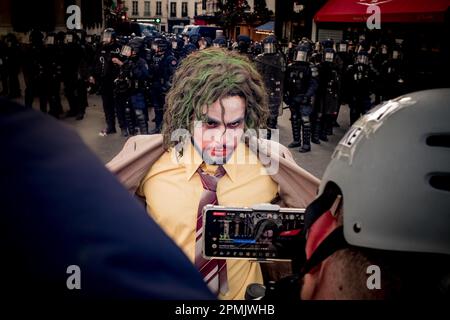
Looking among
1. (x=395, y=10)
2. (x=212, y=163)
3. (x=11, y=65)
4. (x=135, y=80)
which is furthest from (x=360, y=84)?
(x=212, y=163)

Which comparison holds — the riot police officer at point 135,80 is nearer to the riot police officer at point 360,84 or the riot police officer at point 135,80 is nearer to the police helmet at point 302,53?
the police helmet at point 302,53

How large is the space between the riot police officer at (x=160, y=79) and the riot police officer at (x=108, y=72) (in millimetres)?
753

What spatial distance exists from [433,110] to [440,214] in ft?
0.69

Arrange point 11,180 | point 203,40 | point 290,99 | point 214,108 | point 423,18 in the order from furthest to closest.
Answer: point 203,40
point 423,18
point 290,99
point 214,108
point 11,180

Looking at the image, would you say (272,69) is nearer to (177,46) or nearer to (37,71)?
(37,71)

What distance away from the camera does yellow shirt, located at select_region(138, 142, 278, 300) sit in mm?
1667

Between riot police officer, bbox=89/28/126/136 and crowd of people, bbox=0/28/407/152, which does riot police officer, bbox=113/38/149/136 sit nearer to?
crowd of people, bbox=0/28/407/152

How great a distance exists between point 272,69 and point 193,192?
6089mm

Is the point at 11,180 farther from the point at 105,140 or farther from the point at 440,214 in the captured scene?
the point at 105,140

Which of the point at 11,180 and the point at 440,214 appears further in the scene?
the point at 440,214

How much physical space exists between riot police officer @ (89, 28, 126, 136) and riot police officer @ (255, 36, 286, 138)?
255cm

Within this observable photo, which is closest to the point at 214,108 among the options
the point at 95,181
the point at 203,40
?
the point at 95,181

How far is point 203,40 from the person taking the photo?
1100 centimetres

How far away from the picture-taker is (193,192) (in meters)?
1.73
